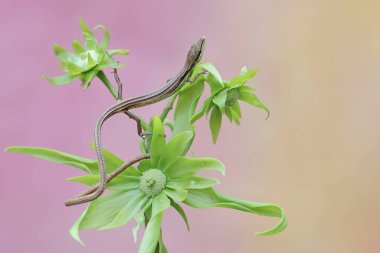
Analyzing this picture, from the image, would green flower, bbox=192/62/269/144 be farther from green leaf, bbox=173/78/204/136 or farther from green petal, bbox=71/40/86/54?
green petal, bbox=71/40/86/54

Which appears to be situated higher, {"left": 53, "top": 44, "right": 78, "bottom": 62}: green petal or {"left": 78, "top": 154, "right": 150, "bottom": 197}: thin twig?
{"left": 53, "top": 44, "right": 78, "bottom": 62}: green petal

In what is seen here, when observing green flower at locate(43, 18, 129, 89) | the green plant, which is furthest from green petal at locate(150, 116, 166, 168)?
green flower at locate(43, 18, 129, 89)

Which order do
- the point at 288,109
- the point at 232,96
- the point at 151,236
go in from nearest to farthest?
the point at 151,236, the point at 232,96, the point at 288,109

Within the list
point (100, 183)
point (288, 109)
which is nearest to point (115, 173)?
point (100, 183)

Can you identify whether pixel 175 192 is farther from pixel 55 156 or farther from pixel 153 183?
pixel 55 156

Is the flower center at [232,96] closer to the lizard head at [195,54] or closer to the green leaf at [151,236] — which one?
the lizard head at [195,54]

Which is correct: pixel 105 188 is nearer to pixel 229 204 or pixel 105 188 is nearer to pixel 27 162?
pixel 229 204

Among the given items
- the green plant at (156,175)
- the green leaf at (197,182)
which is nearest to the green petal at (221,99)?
the green plant at (156,175)
